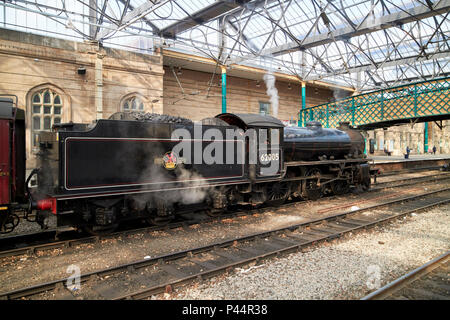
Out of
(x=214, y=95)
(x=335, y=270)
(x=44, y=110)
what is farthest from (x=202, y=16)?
(x=335, y=270)

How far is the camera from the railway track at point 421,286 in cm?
418

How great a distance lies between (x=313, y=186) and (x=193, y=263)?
7115 mm

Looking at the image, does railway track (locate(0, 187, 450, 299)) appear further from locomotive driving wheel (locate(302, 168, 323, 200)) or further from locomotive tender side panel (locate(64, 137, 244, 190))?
locomotive driving wheel (locate(302, 168, 323, 200))

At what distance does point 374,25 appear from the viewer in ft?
53.2

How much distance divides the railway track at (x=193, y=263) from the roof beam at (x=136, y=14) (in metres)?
10.2

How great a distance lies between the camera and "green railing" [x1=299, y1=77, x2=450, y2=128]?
55.6ft

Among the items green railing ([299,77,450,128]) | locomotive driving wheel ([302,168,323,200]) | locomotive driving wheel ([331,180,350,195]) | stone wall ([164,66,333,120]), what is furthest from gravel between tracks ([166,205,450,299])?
stone wall ([164,66,333,120])

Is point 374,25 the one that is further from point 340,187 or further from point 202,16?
point 340,187

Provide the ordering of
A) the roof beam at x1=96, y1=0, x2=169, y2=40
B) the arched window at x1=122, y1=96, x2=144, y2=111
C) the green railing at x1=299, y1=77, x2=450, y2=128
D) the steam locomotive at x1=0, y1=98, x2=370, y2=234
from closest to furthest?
the steam locomotive at x1=0, y1=98, x2=370, y2=234 < the roof beam at x1=96, y1=0, x2=169, y2=40 < the arched window at x1=122, y1=96, x2=144, y2=111 < the green railing at x1=299, y1=77, x2=450, y2=128

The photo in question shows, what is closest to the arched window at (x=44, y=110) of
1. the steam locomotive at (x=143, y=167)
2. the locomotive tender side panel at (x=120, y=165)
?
the steam locomotive at (x=143, y=167)

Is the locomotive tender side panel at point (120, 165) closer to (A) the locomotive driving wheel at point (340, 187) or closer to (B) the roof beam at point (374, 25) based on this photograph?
(A) the locomotive driving wheel at point (340, 187)

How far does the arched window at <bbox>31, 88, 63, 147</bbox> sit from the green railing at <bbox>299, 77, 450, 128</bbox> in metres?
18.2
